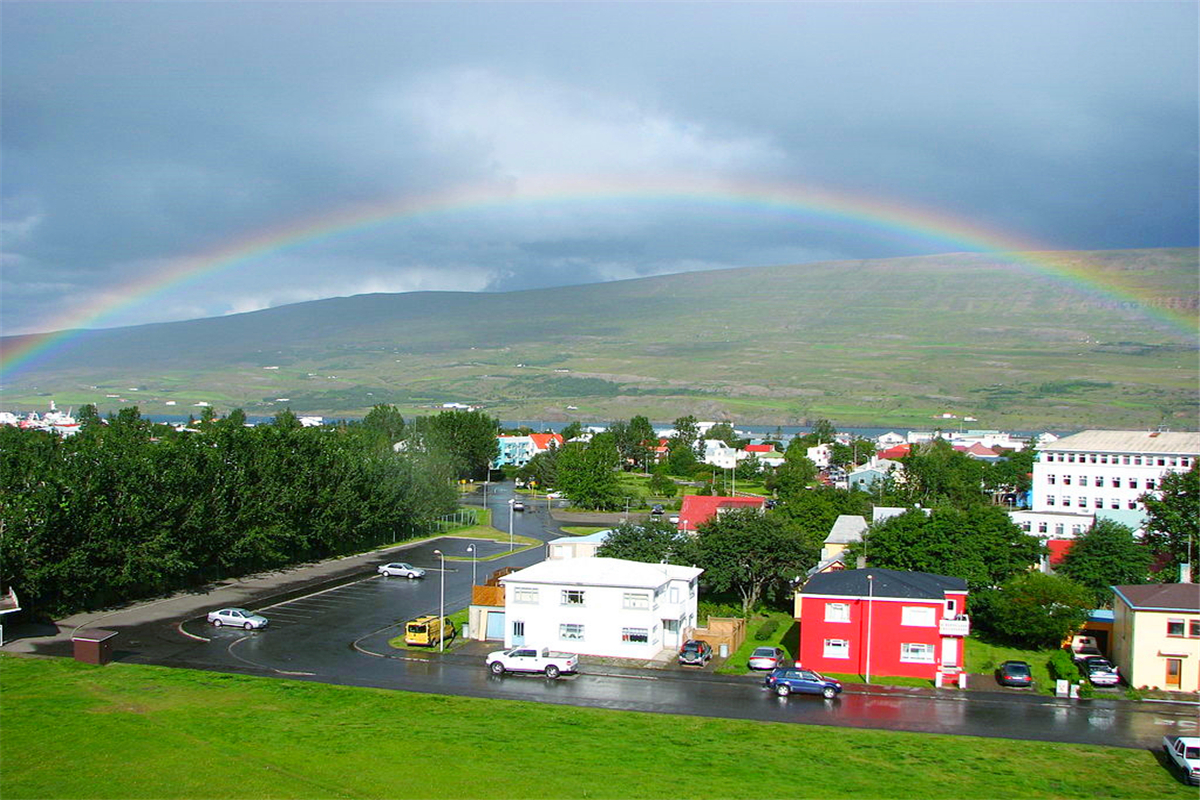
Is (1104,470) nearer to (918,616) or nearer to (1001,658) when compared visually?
(1001,658)

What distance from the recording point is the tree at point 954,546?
3578 centimetres

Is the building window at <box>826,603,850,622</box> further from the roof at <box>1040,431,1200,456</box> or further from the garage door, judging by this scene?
the roof at <box>1040,431,1200,456</box>

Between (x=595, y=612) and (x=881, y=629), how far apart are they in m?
8.60

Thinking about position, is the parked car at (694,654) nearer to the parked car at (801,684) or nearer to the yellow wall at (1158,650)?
the parked car at (801,684)

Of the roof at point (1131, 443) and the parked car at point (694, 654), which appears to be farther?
Result: the roof at point (1131, 443)

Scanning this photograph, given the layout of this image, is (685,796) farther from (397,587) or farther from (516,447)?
(516,447)

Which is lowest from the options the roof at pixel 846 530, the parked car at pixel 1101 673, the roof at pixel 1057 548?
the parked car at pixel 1101 673

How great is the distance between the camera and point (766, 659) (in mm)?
28453

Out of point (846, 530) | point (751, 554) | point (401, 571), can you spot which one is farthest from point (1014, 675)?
point (401, 571)

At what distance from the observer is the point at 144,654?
29031mm

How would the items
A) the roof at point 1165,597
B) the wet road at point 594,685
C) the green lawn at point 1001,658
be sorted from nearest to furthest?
the wet road at point 594,685, the roof at point 1165,597, the green lawn at point 1001,658

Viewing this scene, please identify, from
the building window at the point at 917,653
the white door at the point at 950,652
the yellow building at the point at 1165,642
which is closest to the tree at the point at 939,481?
the yellow building at the point at 1165,642

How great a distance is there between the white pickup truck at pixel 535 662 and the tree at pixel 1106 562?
2208 cm

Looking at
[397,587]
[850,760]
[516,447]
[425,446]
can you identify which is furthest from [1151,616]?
[516,447]
